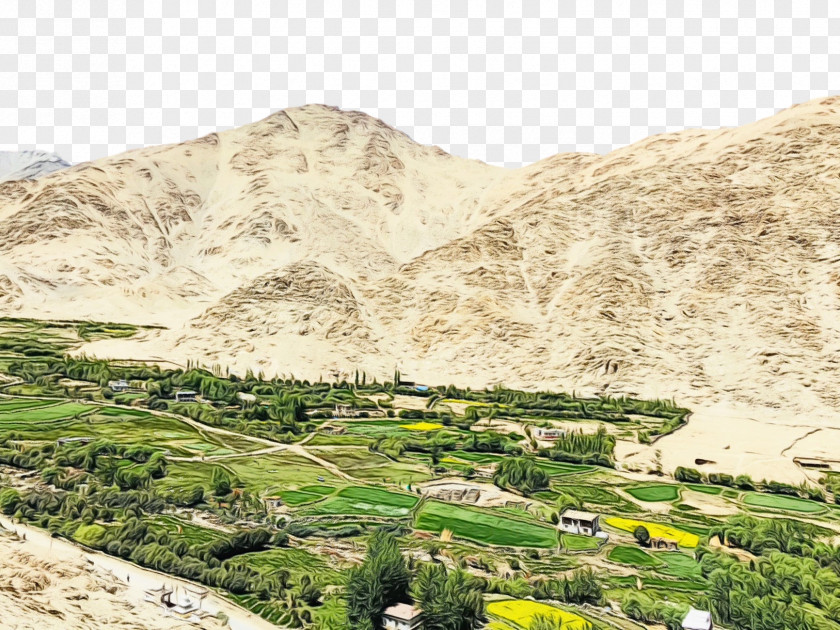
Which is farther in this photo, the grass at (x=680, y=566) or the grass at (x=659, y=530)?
the grass at (x=659, y=530)

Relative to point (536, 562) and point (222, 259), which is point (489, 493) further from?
point (222, 259)

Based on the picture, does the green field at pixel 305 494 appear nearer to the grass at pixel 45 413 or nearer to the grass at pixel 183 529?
the grass at pixel 183 529

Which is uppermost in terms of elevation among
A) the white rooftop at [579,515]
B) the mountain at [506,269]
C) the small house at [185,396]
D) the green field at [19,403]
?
the mountain at [506,269]

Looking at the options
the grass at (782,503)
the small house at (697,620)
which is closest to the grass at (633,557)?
the small house at (697,620)

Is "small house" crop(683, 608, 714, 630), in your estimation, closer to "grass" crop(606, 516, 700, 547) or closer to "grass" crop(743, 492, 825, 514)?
Result: "grass" crop(606, 516, 700, 547)

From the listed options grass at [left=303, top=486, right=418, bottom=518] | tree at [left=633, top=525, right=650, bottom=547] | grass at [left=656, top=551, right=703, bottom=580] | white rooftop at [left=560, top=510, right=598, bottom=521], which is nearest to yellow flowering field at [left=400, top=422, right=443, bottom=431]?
grass at [left=303, top=486, right=418, bottom=518]
